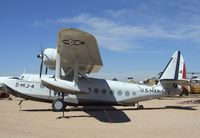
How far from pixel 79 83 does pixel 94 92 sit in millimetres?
1419

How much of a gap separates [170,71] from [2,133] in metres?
15.8

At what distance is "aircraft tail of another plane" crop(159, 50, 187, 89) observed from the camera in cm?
2252

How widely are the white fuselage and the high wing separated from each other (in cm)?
134

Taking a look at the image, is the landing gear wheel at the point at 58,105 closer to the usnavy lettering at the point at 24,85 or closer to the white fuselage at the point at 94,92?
the white fuselage at the point at 94,92

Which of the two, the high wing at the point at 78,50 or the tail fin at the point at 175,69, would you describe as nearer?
the high wing at the point at 78,50

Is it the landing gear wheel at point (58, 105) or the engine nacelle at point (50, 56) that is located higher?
the engine nacelle at point (50, 56)

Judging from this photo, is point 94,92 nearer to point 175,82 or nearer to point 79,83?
point 79,83

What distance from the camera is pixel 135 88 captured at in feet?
71.0

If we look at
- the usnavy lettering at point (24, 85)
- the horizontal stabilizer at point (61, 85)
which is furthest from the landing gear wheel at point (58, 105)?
the usnavy lettering at point (24, 85)

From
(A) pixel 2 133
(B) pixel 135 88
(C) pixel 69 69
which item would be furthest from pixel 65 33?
(B) pixel 135 88

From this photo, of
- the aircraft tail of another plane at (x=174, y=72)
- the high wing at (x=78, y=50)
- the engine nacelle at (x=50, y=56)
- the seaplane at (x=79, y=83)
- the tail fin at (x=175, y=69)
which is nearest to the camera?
the high wing at (x=78, y=50)

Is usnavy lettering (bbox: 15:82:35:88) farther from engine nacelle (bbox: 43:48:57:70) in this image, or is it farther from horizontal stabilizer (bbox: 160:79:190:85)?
horizontal stabilizer (bbox: 160:79:190:85)

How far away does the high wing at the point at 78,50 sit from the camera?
15.2 metres

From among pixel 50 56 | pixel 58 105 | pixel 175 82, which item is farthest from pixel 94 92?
pixel 175 82
